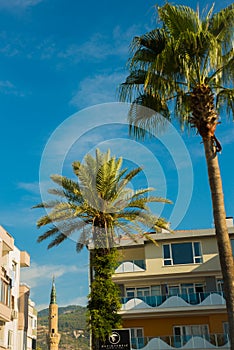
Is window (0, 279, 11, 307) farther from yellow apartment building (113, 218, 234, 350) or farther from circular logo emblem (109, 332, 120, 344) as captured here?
circular logo emblem (109, 332, 120, 344)

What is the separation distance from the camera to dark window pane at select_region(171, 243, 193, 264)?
3578 cm

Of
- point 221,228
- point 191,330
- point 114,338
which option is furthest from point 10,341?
point 221,228

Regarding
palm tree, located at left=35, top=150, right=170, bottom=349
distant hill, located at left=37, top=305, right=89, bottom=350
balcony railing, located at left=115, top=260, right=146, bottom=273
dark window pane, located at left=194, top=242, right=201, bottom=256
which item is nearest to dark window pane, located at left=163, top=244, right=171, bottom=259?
balcony railing, located at left=115, top=260, right=146, bottom=273

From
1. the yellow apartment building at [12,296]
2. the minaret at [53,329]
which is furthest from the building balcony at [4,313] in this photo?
the minaret at [53,329]

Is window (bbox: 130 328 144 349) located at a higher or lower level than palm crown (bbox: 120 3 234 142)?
lower

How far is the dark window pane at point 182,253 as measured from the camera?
35781mm

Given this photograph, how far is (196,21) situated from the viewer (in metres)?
14.2

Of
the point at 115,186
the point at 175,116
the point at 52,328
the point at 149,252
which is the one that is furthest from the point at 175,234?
the point at 52,328

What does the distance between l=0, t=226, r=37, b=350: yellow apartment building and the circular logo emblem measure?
13209 millimetres

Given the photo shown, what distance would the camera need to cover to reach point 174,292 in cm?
3547

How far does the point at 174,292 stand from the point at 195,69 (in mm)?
24292

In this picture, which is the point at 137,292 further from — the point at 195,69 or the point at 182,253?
the point at 195,69

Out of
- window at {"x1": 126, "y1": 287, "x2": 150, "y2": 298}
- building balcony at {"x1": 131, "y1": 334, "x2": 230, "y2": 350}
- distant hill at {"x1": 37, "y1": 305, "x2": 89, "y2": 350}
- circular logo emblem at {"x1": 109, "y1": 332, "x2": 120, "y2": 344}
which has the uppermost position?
distant hill at {"x1": 37, "y1": 305, "x2": 89, "y2": 350}

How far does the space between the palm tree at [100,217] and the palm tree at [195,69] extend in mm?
9832
